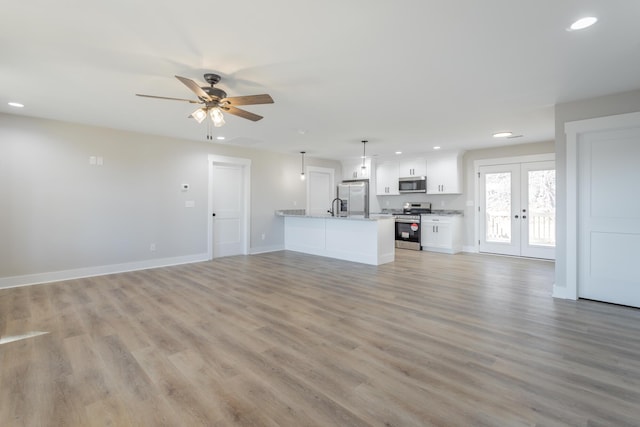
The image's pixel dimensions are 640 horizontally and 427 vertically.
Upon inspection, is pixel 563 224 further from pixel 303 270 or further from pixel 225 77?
pixel 225 77

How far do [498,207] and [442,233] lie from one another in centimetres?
133

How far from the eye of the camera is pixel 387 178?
27.7 ft

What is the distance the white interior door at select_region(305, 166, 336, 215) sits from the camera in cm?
848

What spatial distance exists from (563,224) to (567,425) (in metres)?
3.02

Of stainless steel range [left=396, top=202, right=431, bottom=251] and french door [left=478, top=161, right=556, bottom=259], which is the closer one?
french door [left=478, top=161, right=556, bottom=259]

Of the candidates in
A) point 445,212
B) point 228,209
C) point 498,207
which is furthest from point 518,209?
point 228,209

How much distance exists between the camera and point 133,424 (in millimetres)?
1690

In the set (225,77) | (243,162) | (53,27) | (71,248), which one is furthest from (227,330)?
(243,162)

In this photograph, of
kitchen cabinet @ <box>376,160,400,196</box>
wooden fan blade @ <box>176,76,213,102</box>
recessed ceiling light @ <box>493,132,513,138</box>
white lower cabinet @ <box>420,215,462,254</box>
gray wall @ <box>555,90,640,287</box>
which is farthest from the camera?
kitchen cabinet @ <box>376,160,400,196</box>

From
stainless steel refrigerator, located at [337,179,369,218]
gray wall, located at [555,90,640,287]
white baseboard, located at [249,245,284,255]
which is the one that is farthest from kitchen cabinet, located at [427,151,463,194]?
white baseboard, located at [249,245,284,255]

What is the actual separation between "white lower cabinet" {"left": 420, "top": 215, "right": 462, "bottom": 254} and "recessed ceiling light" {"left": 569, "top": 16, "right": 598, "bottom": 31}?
Result: 17.5 feet

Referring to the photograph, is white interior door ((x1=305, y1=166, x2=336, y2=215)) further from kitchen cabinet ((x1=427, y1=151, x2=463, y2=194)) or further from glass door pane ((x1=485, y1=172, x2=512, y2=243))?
glass door pane ((x1=485, y1=172, x2=512, y2=243))

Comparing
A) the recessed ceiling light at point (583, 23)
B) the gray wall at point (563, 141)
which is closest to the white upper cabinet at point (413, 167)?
the gray wall at point (563, 141)

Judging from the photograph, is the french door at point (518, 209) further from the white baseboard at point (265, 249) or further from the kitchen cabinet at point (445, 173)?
the white baseboard at point (265, 249)
